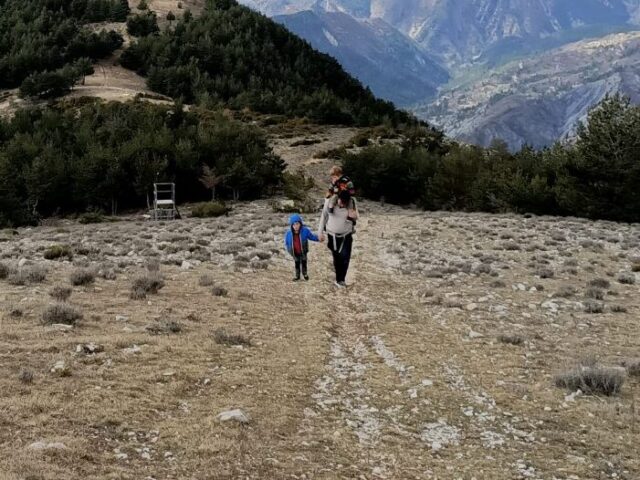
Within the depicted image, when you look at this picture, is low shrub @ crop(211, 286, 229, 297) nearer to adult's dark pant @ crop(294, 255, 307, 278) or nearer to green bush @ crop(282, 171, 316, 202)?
adult's dark pant @ crop(294, 255, 307, 278)

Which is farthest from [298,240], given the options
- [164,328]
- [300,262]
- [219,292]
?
[164,328]

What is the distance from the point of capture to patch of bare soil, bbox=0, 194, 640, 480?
5.72 meters

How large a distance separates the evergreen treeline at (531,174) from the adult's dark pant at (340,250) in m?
27.7

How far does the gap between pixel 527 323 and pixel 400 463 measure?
655cm

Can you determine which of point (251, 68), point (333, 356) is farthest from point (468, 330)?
point (251, 68)

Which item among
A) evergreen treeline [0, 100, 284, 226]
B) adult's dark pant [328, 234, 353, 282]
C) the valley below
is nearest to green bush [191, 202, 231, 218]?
evergreen treeline [0, 100, 284, 226]

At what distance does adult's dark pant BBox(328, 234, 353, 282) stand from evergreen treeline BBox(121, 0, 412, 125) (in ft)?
237

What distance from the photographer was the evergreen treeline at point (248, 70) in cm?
8838

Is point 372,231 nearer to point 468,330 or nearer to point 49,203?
point 468,330

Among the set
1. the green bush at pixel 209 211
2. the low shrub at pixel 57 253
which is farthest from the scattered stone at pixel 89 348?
the green bush at pixel 209 211

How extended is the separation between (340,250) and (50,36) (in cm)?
9857

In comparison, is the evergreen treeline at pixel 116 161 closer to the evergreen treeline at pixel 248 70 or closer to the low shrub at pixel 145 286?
the low shrub at pixel 145 286

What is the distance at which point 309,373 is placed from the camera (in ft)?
26.8

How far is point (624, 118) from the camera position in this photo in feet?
120
